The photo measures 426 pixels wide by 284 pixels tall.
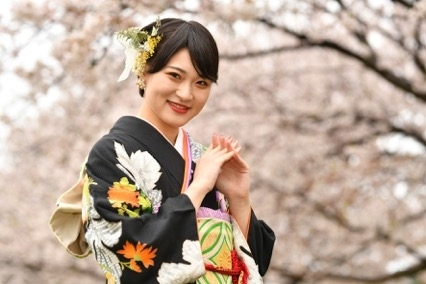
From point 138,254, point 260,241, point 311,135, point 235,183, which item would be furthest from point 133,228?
point 311,135

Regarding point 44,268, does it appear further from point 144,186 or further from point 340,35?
point 144,186

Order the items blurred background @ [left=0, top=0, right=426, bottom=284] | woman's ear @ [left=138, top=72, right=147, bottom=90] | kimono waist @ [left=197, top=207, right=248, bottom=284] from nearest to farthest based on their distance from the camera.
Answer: kimono waist @ [left=197, top=207, right=248, bottom=284], woman's ear @ [left=138, top=72, right=147, bottom=90], blurred background @ [left=0, top=0, right=426, bottom=284]

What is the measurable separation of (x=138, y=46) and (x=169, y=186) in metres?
0.41

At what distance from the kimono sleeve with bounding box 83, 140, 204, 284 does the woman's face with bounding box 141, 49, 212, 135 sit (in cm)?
19

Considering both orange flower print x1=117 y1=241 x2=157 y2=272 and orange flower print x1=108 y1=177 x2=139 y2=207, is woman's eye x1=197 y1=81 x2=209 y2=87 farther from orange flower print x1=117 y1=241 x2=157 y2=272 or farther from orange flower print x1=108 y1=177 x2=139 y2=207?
orange flower print x1=117 y1=241 x2=157 y2=272

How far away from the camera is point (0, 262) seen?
1069 centimetres

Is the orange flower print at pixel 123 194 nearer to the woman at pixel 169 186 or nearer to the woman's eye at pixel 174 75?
the woman at pixel 169 186

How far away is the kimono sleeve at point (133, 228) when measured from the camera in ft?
7.57

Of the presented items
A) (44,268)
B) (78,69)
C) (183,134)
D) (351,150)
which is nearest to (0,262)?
(44,268)

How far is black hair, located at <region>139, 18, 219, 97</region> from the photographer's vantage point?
2467mm

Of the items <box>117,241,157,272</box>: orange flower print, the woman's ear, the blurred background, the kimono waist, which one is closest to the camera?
<box>117,241,157,272</box>: orange flower print

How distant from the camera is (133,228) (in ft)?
7.56

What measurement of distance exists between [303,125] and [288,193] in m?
0.69

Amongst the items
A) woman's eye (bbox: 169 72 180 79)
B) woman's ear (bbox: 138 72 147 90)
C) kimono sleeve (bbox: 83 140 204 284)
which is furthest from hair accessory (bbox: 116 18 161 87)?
kimono sleeve (bbox: 83 140 204 284)
